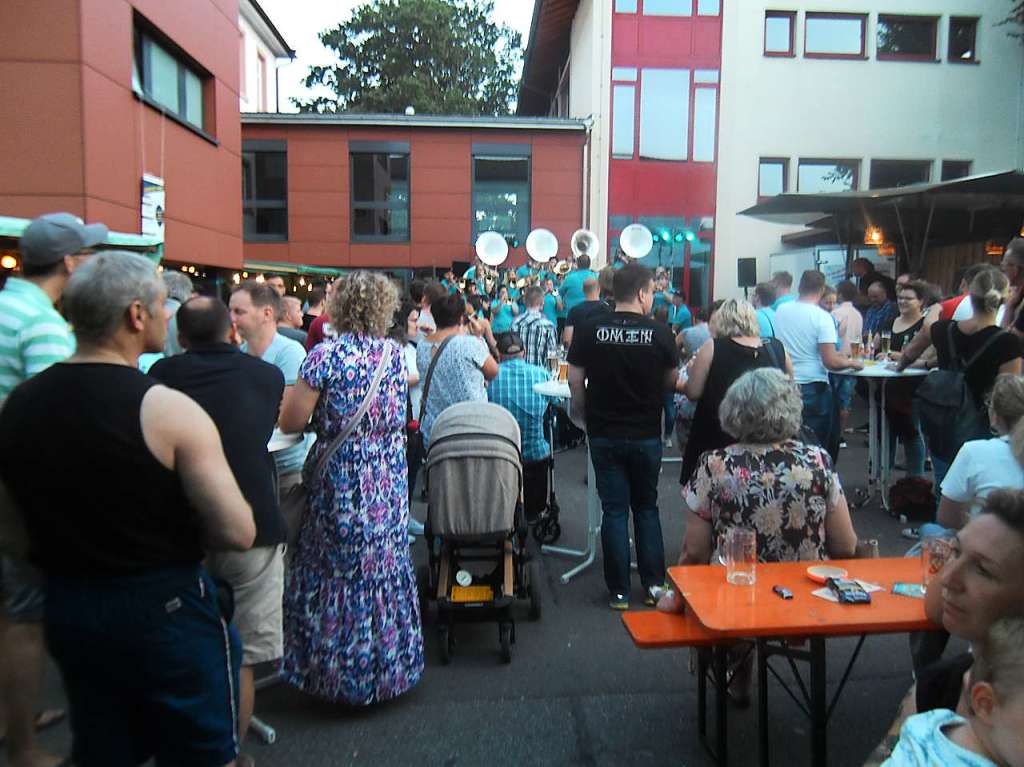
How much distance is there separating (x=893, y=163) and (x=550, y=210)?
8.39 meters

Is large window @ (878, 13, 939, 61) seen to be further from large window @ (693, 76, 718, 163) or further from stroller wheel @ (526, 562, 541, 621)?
stroller wheel @ (526, 562, 541, 621)

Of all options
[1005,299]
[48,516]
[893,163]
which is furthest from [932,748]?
[893,163]

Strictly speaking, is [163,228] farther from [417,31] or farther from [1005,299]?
[417,31]

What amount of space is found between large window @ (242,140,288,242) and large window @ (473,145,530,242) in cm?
454

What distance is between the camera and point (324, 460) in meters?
3.30

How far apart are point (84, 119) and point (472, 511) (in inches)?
278

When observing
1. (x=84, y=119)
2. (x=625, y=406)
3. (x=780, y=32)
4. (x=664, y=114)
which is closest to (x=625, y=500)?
(x=625, y=406)

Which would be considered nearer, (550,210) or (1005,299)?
(1005,299)

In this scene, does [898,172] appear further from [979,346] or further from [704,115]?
[979,346]

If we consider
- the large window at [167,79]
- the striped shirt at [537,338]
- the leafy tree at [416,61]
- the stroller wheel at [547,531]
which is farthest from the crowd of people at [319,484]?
the leafy tree at [416,61]

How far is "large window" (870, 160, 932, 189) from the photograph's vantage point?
789 inches

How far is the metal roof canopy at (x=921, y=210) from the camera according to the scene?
454 inches

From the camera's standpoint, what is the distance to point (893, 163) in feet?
65.9

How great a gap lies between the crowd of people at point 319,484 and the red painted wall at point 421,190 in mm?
13812
